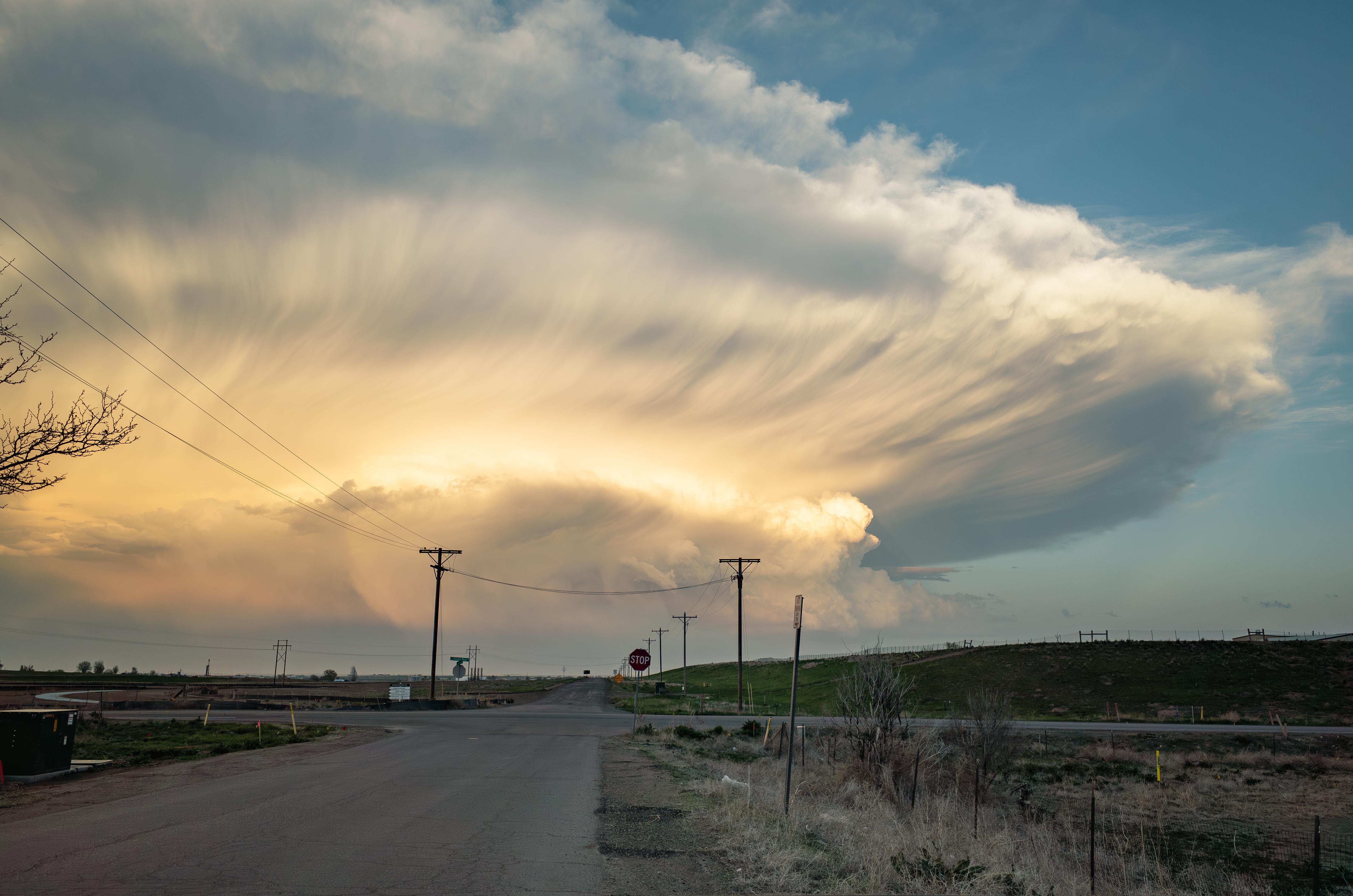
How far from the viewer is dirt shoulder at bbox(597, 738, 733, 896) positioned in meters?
9.68

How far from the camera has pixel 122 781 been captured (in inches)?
711

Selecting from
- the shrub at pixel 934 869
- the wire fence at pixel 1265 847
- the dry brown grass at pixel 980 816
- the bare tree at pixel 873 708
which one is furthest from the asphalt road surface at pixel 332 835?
the wire fence at pixel 1265 847

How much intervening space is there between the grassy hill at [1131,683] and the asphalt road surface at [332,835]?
167 feet

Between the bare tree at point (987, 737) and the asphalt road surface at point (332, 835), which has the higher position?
the asphalt road surface at point (332, 835)

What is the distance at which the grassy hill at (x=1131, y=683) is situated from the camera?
78000 mm

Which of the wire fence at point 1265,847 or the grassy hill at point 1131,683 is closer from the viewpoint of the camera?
the wire fence at point 1265,847

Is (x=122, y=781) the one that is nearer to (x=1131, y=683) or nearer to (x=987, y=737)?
(x=987, y=737)

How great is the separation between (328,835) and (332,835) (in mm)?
68

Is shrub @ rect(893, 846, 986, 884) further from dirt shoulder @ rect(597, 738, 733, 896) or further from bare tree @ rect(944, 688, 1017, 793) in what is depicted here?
bare tree @ rect(944, 688, 1017, 793)

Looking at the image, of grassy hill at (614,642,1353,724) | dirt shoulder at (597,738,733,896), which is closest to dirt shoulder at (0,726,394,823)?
dirt shoulder at (597,738,733,896)

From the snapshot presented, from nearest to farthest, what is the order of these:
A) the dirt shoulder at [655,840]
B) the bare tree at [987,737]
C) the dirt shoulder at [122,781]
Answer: the dirt shoulder at [655,840] < the dirt shoulder at [122,781] < the bare tree at [987,737]

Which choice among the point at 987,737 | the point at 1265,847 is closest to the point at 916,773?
the point at 987,737

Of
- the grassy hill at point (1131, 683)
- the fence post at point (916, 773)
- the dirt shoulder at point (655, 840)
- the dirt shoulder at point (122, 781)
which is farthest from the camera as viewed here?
the grassy hill at point (1131, 683)

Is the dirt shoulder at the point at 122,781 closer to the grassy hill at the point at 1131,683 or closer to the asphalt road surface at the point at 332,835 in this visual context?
the asphalt road surface at the point at 332,835
